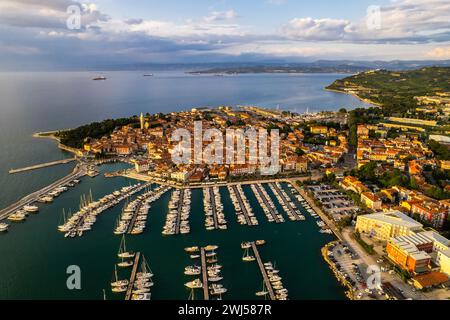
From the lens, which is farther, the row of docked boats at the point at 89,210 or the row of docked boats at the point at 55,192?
the row of docked boats at the point at 55,192

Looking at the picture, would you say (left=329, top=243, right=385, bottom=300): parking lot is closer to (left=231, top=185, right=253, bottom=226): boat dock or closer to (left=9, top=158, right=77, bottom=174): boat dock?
(left=231, top=185, right=253, bottom=226): boat dock

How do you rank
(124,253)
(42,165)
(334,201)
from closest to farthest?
1. (124,253)
2. (334,201)
3. (42,165)

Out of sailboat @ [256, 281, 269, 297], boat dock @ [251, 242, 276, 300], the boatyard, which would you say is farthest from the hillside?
sailboat @ [256, 281, 269, 297]

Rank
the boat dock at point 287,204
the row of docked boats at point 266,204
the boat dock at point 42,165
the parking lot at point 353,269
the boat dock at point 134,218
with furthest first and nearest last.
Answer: the boat dock at point 42,165 → the boat dock at point 287,204 → the row of docked boats at point 266,204 → the boat dock at point 134,218 → the parking lot at point 353,269

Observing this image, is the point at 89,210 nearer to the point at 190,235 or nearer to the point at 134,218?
the point at 134,218

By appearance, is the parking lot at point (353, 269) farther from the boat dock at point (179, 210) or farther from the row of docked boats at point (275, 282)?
the boat dock at point (179, 210)

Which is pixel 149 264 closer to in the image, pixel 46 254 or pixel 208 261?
pixel 208 261

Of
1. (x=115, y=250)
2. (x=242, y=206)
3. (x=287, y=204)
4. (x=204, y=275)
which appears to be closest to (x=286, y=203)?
(x=287, y=204)

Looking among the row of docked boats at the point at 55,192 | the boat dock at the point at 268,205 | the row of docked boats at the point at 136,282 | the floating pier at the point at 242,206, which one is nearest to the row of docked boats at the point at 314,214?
the boat dock at the point at 268,205
